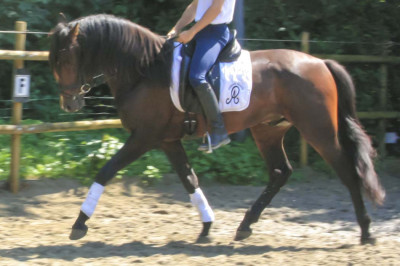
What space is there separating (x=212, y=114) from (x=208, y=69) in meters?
0.40

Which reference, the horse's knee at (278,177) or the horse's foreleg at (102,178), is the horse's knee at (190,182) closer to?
the horse's foreleg at (102,178)

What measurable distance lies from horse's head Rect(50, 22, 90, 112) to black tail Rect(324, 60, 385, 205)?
2.35 metres

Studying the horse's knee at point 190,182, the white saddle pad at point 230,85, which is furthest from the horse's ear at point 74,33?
the horse's knee at point 190,182

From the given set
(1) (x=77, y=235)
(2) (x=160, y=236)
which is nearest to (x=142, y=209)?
(2) (x=160, y=236)

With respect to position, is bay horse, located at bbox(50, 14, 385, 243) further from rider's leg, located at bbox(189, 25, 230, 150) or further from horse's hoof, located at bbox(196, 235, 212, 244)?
rider's leg, located at bbox(189, 25, 230, 150)

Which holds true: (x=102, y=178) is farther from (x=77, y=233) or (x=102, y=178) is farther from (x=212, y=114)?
(x=212, y=114)

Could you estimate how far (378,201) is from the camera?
546cm

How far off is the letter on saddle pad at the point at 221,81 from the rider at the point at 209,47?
0.29ft

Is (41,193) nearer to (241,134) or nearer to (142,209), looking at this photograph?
(142,209)

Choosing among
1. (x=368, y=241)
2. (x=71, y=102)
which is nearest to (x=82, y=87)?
(x=71, y=102)

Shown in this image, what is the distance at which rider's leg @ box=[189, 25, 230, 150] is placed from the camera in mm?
5184

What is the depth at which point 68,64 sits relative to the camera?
520cm

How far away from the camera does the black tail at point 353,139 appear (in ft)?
17.8

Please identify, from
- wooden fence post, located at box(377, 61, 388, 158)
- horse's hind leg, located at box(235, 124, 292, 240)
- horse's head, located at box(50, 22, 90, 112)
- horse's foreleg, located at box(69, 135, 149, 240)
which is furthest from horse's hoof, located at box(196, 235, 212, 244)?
wooden fence post, located at box(377, 61, 388, 158)
